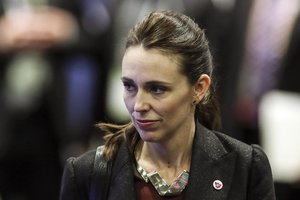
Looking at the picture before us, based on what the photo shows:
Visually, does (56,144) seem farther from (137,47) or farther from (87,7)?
(137,47)

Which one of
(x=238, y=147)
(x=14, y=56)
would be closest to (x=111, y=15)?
(x=14, y=56)

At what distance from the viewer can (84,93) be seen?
3.98 m

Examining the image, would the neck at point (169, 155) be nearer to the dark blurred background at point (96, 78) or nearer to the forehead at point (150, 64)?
the forehead at point (150, 64)

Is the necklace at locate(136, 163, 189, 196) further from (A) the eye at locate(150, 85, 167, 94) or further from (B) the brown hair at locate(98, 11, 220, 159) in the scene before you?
(A) the eye at locate(150, 85, 167, 94)

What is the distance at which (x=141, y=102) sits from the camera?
2066mm

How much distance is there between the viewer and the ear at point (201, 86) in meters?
2.15

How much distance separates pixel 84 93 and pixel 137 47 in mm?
1903

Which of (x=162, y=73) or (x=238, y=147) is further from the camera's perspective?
(x=238, y=147)

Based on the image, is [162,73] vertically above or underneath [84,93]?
above

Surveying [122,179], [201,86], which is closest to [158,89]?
[201,86]

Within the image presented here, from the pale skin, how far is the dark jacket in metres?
0.04

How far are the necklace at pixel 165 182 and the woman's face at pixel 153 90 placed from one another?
0.33 ft

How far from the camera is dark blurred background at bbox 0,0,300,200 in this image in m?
3.86

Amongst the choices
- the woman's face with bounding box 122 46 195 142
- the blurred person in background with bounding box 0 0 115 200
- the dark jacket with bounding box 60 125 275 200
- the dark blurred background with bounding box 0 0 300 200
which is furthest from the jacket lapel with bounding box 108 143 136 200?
the blurred person in background with bounding box 0 0 115 200
